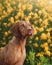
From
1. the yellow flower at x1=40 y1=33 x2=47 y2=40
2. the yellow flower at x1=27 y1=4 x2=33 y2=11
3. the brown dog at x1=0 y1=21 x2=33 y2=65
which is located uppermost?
the yellow flower at x1=27 y1=4 x2=33 y2=11

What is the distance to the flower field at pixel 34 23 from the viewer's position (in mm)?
5457

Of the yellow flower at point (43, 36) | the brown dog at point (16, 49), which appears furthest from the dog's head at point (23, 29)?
the yellow flower at point (43, 36)

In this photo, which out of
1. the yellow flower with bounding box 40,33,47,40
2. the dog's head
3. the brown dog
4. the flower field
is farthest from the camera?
the yellow flower with bounding box 40,33,47,40

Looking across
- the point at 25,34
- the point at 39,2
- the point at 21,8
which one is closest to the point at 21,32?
the point at 25,34

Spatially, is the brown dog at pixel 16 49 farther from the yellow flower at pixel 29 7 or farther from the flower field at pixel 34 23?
the yellow flower at pixel 29 7

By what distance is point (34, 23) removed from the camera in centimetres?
603

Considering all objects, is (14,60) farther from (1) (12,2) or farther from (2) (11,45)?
(1) (12,2)

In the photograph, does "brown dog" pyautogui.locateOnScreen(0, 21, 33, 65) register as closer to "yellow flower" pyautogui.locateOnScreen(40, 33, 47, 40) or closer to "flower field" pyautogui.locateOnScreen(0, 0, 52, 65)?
"flower field" pyautogui.locateOnScreen(0, 0, 52, 65)

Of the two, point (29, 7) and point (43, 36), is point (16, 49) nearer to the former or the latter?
point (43, 36)

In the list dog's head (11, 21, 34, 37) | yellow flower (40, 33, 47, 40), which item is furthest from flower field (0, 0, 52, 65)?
dog's head (11, 21, 34, 37)

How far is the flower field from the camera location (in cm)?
546

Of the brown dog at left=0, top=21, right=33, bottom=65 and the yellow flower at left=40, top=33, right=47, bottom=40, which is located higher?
the brown dog at left=0, top=21, right=33, bottom=65

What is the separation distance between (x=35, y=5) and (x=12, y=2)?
0.48 m

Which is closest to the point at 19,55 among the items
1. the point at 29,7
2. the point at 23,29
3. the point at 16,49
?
the point at 16,49
